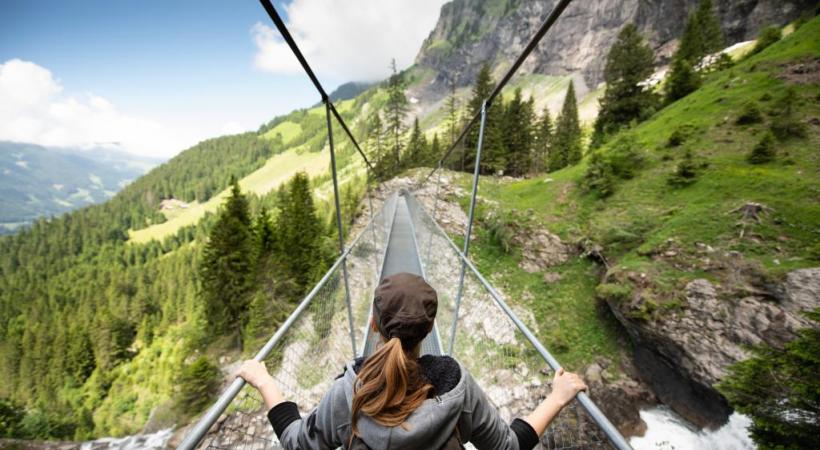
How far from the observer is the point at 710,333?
18.4 ft

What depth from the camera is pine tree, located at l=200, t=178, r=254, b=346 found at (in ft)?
60.6

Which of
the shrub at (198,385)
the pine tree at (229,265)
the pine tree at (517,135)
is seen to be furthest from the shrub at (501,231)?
the shrub at (198,385)

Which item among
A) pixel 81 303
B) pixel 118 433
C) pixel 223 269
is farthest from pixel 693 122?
pixel 81 303

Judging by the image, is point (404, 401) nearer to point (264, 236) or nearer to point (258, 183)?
point (264, 236)

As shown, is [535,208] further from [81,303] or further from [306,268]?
[81,303]

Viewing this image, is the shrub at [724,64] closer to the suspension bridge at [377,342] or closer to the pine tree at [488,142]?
the pine tree at [488,142]

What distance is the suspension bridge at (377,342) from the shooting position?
136 cm

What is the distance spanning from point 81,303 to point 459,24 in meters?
170

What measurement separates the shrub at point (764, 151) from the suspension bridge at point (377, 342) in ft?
30.9

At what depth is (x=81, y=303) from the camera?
53375 millimetres

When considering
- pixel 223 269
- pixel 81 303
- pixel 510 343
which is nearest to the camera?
pixel 510 343

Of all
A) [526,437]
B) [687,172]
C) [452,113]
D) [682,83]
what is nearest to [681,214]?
[687,172]

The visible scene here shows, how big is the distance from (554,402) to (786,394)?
394 centimetres

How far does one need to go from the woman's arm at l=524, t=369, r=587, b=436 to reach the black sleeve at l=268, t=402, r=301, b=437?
0.92m
